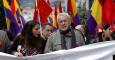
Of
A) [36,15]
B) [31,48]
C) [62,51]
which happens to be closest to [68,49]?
[62,51]

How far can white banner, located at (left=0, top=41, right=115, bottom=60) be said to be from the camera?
657 cm

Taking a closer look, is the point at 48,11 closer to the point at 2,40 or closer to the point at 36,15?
the point at 36,15

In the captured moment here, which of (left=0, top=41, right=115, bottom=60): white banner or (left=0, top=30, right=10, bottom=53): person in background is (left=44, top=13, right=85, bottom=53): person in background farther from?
(left=0, top=30, right=10, bottom=53): person in background

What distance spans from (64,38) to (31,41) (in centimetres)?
53

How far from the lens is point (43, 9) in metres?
Answer: 10.1

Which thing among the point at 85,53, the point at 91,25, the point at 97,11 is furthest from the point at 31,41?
the point at 91,25

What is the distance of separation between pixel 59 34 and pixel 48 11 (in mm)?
3237

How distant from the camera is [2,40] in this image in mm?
7566

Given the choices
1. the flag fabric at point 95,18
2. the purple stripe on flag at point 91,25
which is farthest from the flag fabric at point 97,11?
the purple stripe on flag at point 91,25

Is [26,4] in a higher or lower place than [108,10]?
lower

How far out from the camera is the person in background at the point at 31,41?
705cm

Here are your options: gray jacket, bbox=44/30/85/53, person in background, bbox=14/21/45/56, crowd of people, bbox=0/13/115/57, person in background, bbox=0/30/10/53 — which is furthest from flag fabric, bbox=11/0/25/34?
gray jacket, bbox=44/30/85/53

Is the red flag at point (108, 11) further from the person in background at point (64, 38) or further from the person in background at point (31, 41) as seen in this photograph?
the person in background at point (31, 41)

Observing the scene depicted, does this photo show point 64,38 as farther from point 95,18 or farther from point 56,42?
point 95,18
